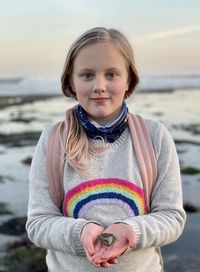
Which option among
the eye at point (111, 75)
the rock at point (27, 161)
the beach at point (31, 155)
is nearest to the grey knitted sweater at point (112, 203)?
the eye at point (111, 75)

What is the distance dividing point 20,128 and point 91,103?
48.4 ft

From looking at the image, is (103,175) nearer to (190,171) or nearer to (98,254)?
(98,254)

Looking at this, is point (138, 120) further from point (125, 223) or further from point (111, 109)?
point (125, 223)

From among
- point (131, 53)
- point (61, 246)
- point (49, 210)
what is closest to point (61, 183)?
point (49, 210)

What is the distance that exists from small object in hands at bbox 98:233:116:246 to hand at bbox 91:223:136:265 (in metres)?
0.01

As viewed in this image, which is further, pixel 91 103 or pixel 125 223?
pixel 91 103

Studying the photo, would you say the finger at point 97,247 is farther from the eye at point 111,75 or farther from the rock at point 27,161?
the rock at point 27,161

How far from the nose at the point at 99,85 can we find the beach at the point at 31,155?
1.48ft

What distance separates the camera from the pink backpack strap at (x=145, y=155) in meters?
3.03

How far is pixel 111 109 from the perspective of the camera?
308 centimetres

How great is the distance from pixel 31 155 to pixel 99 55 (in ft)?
31.2

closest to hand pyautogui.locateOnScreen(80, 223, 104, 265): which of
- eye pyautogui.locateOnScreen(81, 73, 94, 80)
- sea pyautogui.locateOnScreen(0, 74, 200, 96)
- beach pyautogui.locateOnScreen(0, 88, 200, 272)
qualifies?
eye pyautogui.locateOnScreen(81, 73, 94, 80)

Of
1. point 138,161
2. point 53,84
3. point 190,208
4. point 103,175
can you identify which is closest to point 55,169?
point 103,175

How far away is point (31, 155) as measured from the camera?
12.4m
